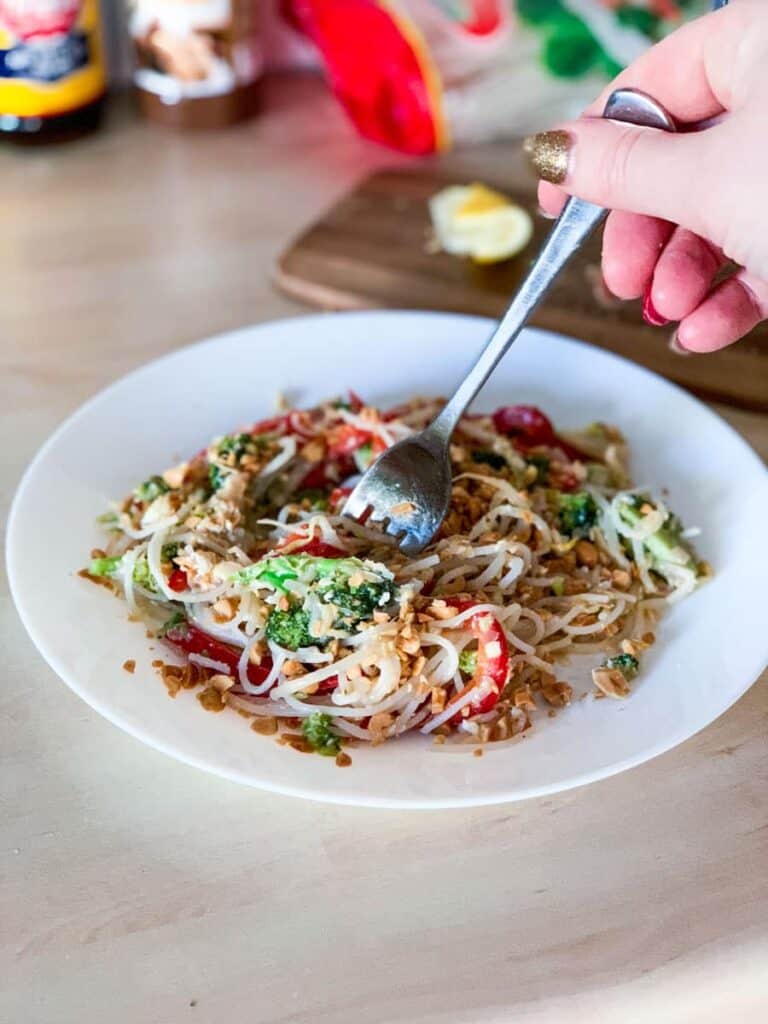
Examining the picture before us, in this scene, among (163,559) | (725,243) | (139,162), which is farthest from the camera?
(139,162)

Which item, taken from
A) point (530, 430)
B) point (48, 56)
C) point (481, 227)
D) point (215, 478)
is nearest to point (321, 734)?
point (215, 478)

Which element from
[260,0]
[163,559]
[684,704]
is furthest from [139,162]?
[684,704]

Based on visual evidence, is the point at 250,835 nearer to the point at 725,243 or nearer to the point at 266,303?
the point at 725,243

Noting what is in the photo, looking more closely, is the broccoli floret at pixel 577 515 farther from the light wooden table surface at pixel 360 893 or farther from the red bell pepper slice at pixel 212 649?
the red bell pepper slice at pixel 212 649

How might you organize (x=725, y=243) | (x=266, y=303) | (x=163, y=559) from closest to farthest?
(x=725, y=243), (x=163, y=559), (x=266, y=303)

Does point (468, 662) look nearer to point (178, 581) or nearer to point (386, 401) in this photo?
point (178, 581)

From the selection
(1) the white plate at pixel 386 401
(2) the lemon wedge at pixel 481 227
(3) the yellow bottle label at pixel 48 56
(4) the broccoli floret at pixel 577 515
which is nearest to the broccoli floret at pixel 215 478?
(1) the white plate at pixel 386 401

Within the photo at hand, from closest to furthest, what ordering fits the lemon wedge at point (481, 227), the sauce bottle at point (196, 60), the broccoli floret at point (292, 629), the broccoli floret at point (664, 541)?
the broccoli floret at point (292, 629) < the broccoli floret at point (664, 541) < the lemon wedge at point (481, 227) < the sauce bottle at point (196, 60)
